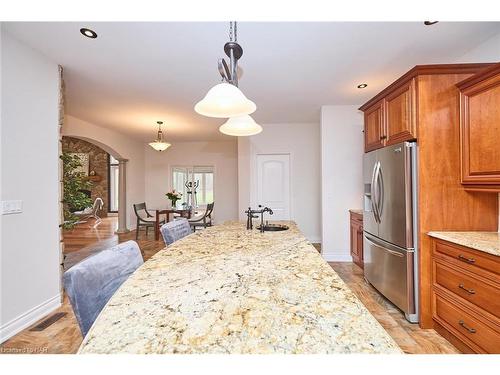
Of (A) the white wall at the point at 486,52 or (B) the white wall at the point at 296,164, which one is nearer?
(A) the white wall at the point at 486,52

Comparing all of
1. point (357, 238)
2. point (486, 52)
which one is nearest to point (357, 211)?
point (357, 238)

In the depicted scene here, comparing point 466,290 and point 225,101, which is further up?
point 225,101

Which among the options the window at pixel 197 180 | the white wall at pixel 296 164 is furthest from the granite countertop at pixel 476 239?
the window at pixel 197 180

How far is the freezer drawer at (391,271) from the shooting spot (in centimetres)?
210

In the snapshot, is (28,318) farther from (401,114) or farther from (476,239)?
(401,114)

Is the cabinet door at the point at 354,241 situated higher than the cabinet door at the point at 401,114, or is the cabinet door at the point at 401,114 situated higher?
the cabinet door at the point at 401,114

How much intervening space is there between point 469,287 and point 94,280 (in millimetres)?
2285

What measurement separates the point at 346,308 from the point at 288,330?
0.23m

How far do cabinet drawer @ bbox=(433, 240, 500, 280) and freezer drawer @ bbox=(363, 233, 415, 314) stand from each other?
0.23 m

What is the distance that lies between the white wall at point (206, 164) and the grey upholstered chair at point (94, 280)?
236 inches

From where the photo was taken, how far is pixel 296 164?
519 centimetres

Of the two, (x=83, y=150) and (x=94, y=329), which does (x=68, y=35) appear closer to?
(x=94, y=329)

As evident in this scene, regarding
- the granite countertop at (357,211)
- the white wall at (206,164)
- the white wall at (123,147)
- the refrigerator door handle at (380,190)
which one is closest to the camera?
the refrigerator door handle at (380,190)

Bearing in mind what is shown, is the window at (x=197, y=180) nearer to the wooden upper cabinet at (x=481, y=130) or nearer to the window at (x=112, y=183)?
the window at (x=112, y=183)
